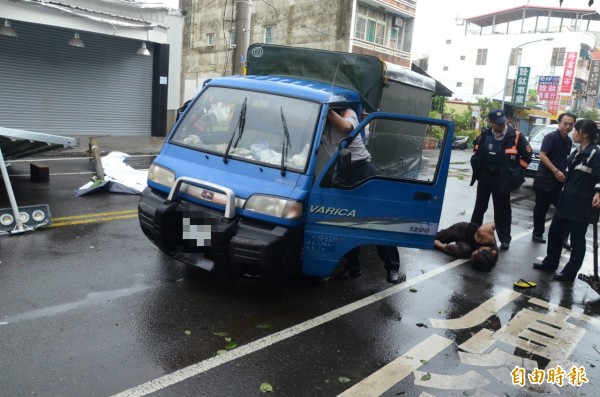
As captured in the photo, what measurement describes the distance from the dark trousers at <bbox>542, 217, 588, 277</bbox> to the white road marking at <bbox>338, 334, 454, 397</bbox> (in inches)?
105

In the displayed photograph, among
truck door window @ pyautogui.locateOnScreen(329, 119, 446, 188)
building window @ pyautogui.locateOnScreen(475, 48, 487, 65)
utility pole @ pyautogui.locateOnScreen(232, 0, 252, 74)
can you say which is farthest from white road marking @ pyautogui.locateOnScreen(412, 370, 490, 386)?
building window @ pyautogui.locateOnScreen(475, 48, 487, 65)

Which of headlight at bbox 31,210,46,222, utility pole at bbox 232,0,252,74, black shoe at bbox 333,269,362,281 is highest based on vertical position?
utility pole at bbox 232,0,252,74

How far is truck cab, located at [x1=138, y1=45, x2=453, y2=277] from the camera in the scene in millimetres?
4008

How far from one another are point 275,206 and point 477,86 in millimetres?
52569

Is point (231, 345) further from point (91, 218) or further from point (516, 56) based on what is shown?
point (516, 56)

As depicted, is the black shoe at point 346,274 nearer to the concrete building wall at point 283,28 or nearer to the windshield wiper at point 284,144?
the windshield wiper at point 284,144

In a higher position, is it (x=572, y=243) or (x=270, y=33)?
(x=270, y=33)

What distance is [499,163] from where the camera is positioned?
22.1ft

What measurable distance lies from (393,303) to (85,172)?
748 centimetres

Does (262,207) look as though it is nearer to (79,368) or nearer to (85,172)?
(79,368)

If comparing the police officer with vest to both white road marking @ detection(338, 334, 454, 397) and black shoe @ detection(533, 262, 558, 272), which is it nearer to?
black shoe @ detection(533, 262, 558, 272)

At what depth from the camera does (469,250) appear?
648 cm

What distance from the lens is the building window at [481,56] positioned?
51031 millimetres

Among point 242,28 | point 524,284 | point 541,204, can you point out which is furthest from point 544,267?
point 242,28
